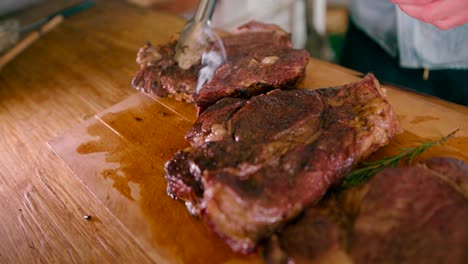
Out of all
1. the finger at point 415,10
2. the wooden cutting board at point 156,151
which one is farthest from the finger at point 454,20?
the wooden cutting board at point 156,151

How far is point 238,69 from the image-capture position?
95.7 inches

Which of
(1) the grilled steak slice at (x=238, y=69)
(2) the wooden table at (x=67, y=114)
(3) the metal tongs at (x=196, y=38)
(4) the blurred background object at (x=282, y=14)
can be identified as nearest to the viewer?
(2) the wooden table at (x=67, y=114)

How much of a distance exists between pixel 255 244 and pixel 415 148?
100 cm

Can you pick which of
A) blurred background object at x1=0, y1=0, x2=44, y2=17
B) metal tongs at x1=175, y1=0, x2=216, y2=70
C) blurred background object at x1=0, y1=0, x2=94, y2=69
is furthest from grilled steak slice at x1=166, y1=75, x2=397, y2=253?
blurred background object at x1=0, y1=0, x2=44, y2=17

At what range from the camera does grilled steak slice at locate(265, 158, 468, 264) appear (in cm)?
139

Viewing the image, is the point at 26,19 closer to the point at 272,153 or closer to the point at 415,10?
the point at 272,153

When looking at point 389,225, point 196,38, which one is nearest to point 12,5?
point 196,38

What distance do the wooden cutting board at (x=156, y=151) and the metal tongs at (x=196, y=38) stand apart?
0.37m

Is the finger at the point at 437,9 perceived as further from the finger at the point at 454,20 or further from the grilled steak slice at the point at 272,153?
the grilled steak slice at the point at 272,153

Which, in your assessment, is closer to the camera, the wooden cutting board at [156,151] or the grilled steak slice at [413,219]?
the grilled steak slice at [413,219]

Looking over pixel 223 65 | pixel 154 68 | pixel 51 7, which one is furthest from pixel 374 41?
pixel 51 7

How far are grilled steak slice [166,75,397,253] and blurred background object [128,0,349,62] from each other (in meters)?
2.50

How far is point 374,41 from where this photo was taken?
11.7 ft

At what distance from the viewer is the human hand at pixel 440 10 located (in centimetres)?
201
